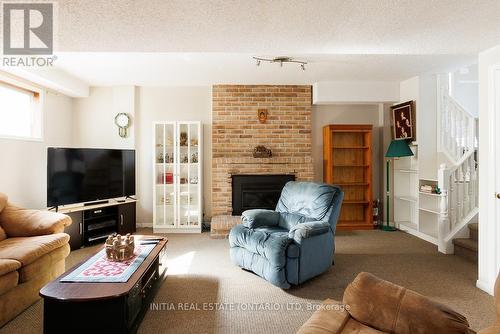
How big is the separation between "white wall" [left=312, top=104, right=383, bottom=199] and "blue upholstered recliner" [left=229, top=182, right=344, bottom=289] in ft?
6.11

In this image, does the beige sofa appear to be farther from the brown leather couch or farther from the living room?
the brown leather couch

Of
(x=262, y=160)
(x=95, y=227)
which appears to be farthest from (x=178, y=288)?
(x=262, y=160)

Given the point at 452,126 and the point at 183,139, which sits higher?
the point at 452,126

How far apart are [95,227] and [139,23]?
3203 millimetres

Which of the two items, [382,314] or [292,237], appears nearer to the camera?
[382,314]

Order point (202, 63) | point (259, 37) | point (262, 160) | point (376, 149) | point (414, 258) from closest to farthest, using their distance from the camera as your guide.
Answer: point (259, 37), point (414, 258), point (202, 63), point (262, 160), point (376, 149)

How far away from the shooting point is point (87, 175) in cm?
406

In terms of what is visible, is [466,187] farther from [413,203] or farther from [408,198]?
[413,203]

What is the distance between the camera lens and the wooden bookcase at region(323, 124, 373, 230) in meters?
4.95

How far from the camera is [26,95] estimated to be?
404cm

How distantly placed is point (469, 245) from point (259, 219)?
2634 millimetres

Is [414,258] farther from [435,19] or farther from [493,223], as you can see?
[435,19]

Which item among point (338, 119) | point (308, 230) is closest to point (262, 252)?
point (308, 230)

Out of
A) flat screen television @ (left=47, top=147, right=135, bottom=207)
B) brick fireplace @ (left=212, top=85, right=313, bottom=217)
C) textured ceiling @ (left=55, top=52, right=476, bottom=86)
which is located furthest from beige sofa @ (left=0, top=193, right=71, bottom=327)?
brick fireplace @ (left=212, top=85, right=313, bottom=217)
